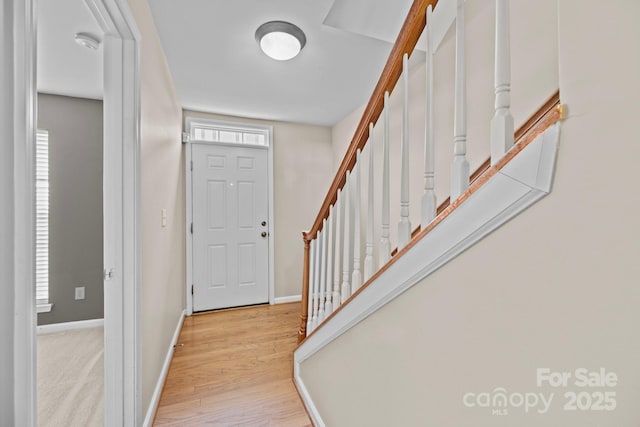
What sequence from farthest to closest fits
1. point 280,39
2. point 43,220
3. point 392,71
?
point 43,220, point 280,39, point 392,71

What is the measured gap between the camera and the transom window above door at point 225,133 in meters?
3.22

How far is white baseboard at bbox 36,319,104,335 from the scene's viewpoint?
2512mm

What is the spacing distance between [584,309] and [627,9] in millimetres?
452

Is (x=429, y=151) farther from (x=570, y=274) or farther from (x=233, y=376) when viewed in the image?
(x=233, y=376)

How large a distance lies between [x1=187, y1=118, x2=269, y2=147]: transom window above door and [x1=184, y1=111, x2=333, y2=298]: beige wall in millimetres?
140

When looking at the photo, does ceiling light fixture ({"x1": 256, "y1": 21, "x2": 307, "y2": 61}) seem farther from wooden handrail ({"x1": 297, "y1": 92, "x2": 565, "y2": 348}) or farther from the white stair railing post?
wooden handrail ({"x1": 297, "y1": 92, "x2": 565, "y2": 348})

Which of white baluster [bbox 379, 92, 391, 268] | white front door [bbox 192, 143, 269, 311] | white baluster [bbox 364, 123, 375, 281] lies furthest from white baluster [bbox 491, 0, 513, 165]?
white front door [bbox 192, 143, 269, 311]

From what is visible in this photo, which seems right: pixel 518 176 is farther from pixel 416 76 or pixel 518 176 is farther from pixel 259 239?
pixel 259 239

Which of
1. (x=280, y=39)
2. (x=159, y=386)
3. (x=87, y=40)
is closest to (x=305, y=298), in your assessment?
(x=159, y=386)

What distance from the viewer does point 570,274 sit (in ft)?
1.53

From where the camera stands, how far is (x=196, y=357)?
2.23 meters

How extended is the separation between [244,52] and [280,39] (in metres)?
0.39

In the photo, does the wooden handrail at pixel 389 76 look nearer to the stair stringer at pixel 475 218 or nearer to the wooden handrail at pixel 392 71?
the wooden handrail at pixel 392 71

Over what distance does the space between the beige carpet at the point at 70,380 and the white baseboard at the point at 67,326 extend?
0.18 ft
